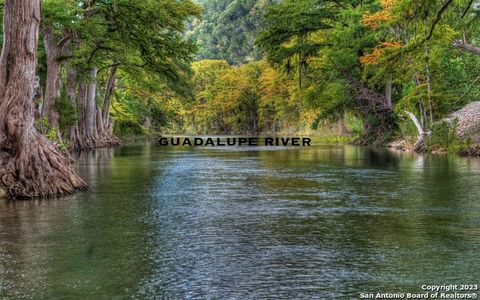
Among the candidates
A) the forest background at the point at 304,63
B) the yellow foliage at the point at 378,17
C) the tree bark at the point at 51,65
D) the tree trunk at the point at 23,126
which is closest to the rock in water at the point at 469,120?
the forest background at the point at 304,63

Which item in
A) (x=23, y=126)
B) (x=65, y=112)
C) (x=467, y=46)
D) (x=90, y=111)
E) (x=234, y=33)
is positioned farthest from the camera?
(x=234, y=33)

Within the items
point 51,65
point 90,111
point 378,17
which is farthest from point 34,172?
point 90,111

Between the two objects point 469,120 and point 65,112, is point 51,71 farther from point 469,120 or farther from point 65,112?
point 469,120

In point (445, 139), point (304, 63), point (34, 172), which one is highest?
point (304, 63)

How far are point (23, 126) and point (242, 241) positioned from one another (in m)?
7.47

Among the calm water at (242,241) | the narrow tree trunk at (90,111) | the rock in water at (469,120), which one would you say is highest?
the narrow tree trunk at (90,111)

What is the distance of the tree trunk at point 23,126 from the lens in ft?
42.9

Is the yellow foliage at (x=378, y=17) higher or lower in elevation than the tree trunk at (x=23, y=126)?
higher

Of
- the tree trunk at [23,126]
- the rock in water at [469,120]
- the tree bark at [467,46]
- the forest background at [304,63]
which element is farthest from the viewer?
the rock in water at [469,120]

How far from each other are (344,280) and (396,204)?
5849mm

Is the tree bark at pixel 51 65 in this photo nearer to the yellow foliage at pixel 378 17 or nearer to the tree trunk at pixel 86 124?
the tree trunk at pixel 86 124

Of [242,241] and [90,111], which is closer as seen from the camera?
[242,241]

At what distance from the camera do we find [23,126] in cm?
1338

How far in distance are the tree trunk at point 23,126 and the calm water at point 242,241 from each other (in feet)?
2.82
